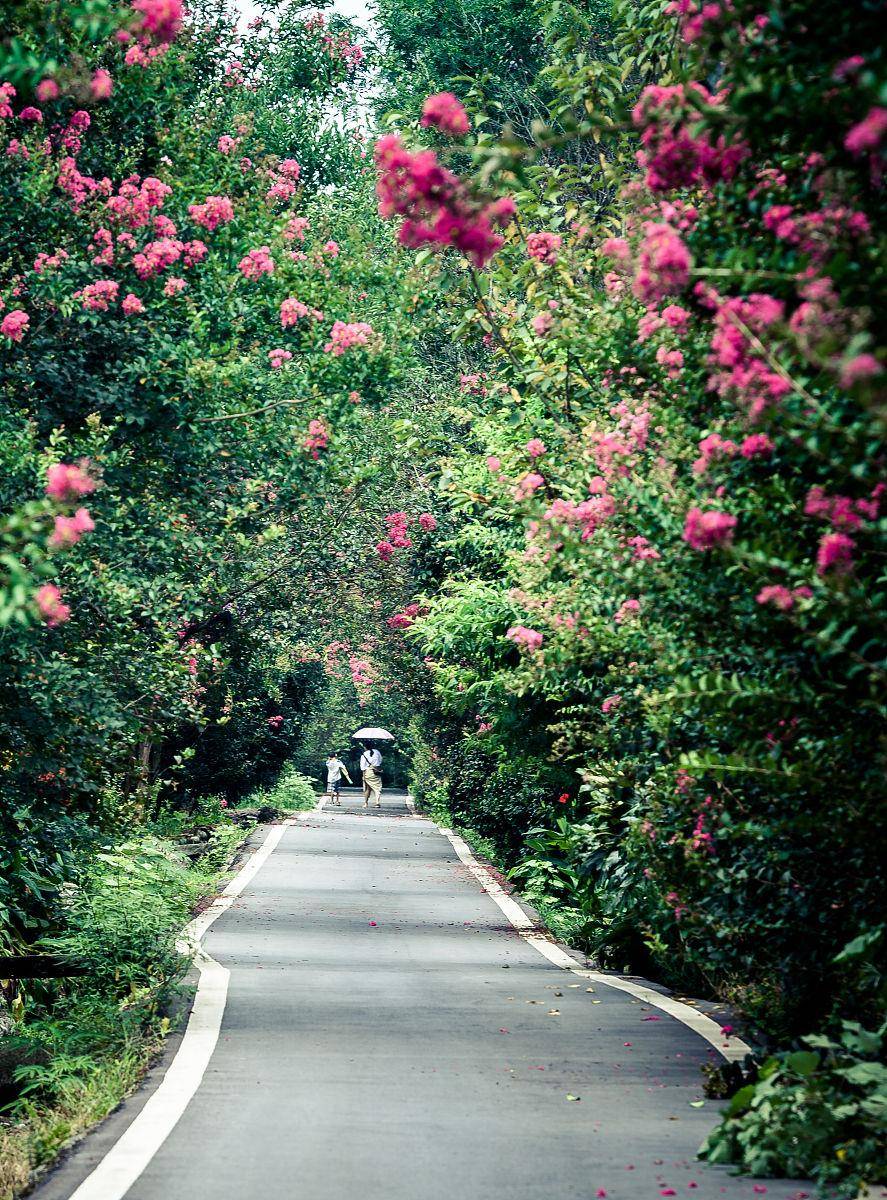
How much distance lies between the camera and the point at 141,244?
1116 cm

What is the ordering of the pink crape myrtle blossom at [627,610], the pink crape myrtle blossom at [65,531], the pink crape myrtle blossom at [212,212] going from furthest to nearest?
the pink crape myrtle blossom at [212,212]
the pink crape myrtle blossom at [627,610]
the pink crape myrtle blossom at [65,531]

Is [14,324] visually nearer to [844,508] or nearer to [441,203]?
[441,203]

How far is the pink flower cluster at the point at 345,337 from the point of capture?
12797 millimetres

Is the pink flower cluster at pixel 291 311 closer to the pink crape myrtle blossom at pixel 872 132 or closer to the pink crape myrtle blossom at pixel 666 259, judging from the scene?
the pink crape myrtle blossom at pixel 666 259

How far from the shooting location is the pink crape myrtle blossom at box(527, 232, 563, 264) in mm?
9688

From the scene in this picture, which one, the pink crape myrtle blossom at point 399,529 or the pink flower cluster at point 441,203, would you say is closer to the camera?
the pink flower cluster at point 441,203

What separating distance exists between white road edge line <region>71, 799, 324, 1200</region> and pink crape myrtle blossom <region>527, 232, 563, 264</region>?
17.2ft

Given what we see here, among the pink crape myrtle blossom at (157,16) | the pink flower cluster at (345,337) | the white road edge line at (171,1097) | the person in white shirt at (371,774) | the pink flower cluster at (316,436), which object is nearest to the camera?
the white road edge line at (171,1097)

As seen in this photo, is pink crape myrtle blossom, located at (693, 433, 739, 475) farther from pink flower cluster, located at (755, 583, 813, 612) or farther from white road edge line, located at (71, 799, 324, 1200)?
white road edge line, located at (71, 799, 324, 1200)

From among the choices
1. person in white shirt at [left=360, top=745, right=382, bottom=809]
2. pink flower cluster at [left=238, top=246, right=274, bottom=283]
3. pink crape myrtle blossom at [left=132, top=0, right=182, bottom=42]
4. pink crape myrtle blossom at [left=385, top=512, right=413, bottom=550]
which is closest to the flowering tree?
pink crape myrtle blossom at [left=132, top=0, right=182, bottom=42]

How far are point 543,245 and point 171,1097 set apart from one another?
5.41 meters

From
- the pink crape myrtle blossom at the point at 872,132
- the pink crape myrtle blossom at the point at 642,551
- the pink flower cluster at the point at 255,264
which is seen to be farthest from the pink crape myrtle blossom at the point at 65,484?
the pink flower cluster at the point at 255,264

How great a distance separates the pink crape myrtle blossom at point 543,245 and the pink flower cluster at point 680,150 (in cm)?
459

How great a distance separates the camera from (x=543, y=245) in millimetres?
9742
